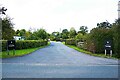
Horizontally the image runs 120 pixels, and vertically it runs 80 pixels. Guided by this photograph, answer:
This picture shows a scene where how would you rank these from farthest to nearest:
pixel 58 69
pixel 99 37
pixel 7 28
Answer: pixel 99 37 < pixel 7 28 < pixel 58 69

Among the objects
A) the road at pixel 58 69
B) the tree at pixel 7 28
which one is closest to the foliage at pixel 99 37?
the tree at pixel 7 28

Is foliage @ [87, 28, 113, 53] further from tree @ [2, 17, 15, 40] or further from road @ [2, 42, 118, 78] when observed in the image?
road @ [2, 42, 118, 78]

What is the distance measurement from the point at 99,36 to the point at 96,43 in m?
0.98

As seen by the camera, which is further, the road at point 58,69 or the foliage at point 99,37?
the foliage at point 99,37

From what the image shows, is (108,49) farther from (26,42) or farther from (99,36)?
(26,42)

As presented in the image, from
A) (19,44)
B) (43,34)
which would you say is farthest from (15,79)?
(43,34)

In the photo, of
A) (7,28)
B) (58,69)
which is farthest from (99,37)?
(58,69)

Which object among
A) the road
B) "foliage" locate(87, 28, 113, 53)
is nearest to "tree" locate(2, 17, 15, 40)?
the road

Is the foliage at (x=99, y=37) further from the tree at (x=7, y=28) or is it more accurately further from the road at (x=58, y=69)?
the road at (x=58, y=69)

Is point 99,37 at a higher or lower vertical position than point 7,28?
lower

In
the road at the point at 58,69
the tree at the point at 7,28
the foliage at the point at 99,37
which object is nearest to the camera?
the road at the point at 58,69

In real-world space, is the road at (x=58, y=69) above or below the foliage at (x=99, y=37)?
A: below

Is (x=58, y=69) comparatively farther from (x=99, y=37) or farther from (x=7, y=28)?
(x=99, y=37)

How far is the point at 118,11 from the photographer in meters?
27.9
